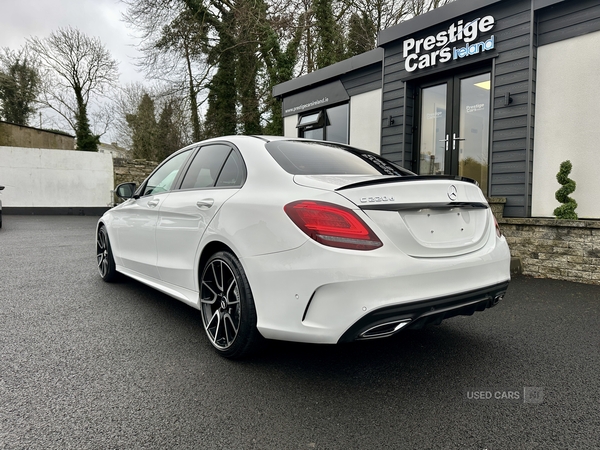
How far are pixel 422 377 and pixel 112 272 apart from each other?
3.57m

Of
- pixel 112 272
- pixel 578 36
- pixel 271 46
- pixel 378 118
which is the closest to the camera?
pixel 112 272

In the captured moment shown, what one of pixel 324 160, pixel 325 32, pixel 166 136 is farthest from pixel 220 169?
pixel 166 136

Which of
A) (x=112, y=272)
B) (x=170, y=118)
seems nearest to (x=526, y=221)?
(x=112, y=272)

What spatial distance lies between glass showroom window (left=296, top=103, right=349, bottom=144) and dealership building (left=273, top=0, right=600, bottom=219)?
0.96 metres

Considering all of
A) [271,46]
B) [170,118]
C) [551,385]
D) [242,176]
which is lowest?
[551,385]

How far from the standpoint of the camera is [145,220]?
359 centimetres

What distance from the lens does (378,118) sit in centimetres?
842

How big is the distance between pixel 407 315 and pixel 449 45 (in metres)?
6.14

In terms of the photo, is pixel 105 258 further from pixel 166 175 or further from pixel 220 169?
pixel 220 169

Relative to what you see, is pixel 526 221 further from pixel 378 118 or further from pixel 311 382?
pixel 311 382

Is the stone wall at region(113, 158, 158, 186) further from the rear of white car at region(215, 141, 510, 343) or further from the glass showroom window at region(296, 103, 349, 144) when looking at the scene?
the rear of white car at region(215, 141, 510, 343)

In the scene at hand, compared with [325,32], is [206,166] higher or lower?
lower

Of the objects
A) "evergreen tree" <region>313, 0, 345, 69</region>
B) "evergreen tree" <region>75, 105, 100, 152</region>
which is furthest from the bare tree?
"evergreen tree" <region>313, 0, 345, 69</region>

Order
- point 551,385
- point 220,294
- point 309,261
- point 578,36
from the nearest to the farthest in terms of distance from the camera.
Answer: point 309,261 → point 551,385 → point 220,294 → point 578,36
